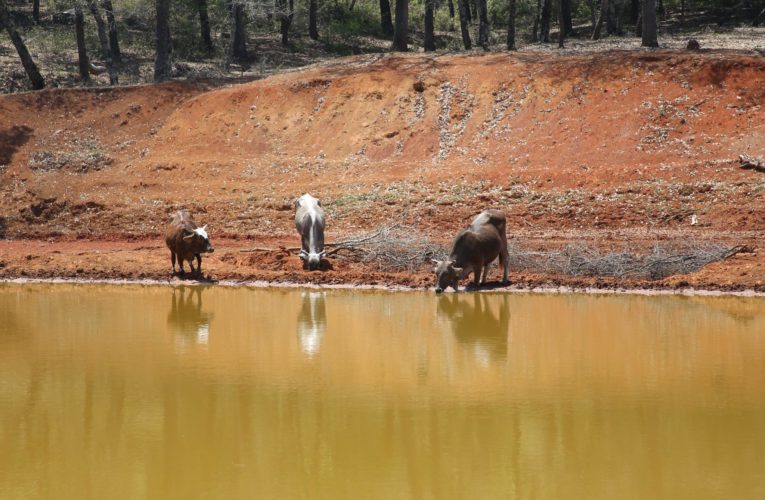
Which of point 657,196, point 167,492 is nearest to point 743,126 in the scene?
point 657,196

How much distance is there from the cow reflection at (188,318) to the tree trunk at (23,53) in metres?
20.4

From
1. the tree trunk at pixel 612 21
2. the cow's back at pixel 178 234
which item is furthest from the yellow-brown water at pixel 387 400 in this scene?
the tree trunk at pixel 612 21

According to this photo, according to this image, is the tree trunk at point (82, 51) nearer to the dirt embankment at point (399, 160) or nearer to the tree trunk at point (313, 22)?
the dirt embankment at point (399, 160)

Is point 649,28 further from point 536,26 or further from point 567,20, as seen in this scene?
point 567,20

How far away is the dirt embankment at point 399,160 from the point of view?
2309 cm

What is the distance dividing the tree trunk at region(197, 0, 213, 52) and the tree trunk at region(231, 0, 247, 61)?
2529 millimetres

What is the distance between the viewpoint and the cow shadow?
32125mm

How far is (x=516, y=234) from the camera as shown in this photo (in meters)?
23.9

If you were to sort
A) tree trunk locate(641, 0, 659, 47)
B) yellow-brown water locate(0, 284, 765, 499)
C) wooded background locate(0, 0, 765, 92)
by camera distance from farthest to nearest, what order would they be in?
wooded background locate(0, 0, 765, 92) < tree trunk locate(641, 0, 659, 47) < yellow-brown water locate(0, 284, 765, 499)

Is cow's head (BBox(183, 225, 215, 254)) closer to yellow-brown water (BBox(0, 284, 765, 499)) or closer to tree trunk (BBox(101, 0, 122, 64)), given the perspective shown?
yellow-brown water (BBox(0, 284, 765, 499))

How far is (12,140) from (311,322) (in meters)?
20.8

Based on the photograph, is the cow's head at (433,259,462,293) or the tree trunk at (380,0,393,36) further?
the tree trunk at (380,0,393,36)

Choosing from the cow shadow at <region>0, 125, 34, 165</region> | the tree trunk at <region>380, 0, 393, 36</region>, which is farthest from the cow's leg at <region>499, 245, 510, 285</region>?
the tree trunk at <region>380, 0, 393, 36</region>

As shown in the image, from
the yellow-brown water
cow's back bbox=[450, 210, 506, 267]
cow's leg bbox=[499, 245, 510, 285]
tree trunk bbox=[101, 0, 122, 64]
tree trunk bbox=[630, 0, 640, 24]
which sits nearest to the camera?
the yellow-brown water
